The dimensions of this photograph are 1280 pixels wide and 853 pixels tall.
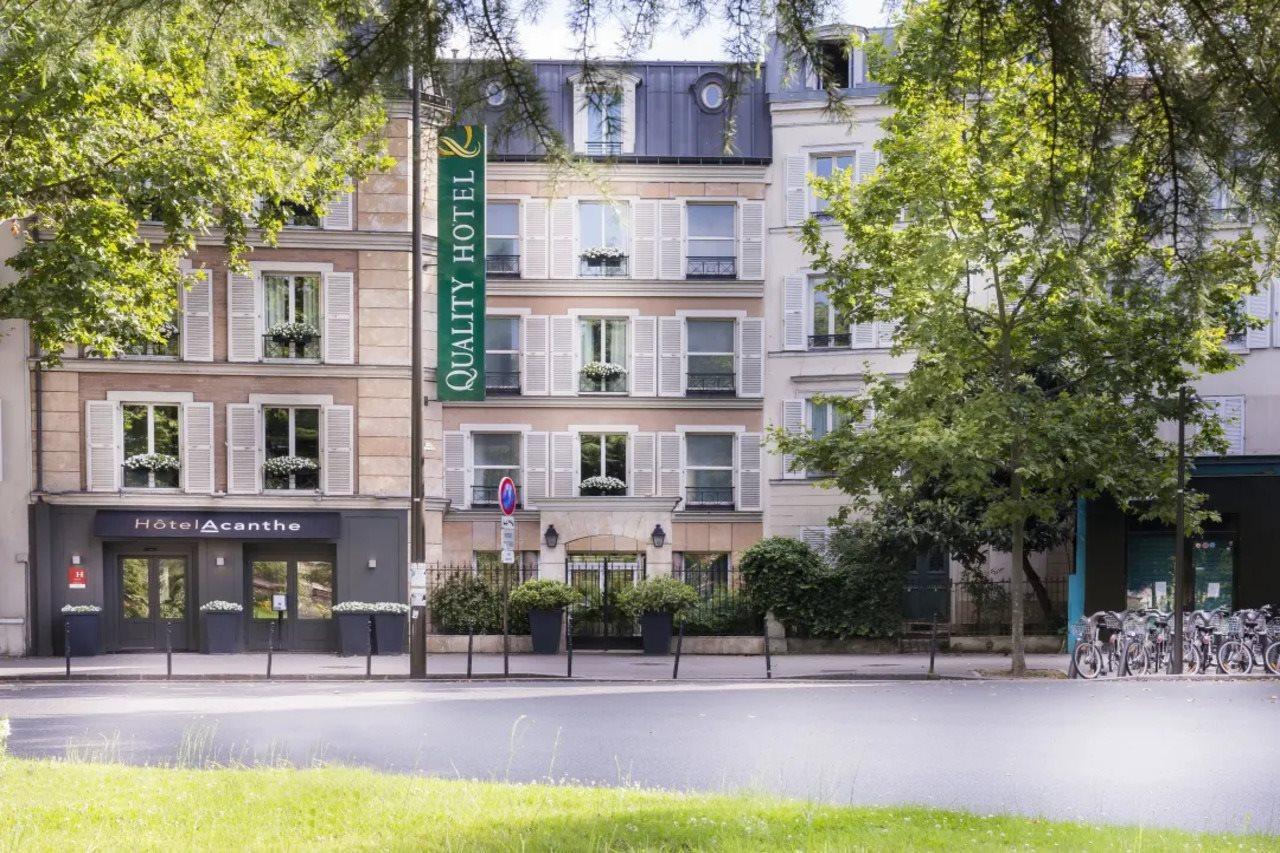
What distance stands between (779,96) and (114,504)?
733 inches

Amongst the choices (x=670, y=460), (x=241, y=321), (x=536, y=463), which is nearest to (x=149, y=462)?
(x=241, y=321)

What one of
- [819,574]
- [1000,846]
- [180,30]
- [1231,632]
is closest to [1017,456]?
[1231,632]

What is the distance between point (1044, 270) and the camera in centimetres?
2236

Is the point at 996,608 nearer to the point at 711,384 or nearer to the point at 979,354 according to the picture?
the point at 711,384

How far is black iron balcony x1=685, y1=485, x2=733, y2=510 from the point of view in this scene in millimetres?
42312

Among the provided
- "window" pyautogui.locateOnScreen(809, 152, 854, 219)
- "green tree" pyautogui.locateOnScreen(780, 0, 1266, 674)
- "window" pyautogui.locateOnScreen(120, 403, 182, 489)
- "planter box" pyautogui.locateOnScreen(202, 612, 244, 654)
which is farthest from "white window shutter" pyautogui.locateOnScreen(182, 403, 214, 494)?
"window" pyautogui.locateOnScreen(809, 152, 854, 219)

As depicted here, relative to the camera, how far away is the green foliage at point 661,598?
33.2m

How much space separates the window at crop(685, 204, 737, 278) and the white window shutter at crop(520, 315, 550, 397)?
13.2 feet

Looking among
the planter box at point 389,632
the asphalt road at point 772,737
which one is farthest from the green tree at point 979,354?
the planter box at point 389,632

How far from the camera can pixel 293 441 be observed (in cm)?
3531

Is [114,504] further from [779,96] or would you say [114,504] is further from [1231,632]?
[1231,632]

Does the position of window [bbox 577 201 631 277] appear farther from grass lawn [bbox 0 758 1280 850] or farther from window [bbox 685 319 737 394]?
grass lawn [bbox 0 758 1280 850]

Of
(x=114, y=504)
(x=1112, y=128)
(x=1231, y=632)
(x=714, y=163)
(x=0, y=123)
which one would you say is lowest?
(x=1231, y=632)

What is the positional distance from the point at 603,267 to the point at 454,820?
110ft
